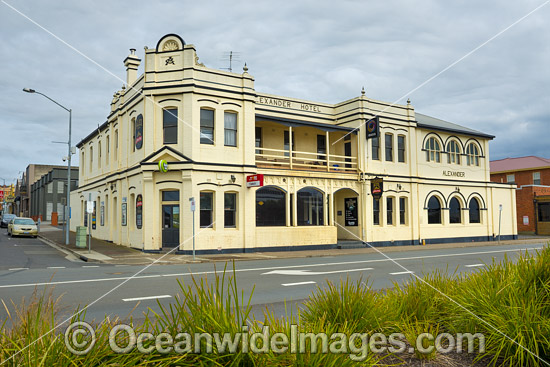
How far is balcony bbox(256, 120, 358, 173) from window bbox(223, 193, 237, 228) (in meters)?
2.91

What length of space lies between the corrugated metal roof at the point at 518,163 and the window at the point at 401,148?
25.0 m

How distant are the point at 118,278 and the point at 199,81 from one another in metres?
11.8

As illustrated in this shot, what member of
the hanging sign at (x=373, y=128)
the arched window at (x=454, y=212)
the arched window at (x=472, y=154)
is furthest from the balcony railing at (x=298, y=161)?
the arched window at (x=472, y=154)

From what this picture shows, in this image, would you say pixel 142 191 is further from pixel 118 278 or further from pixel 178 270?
pixel 118 278

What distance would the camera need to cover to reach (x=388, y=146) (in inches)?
1130

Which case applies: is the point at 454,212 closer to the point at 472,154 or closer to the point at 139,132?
the point at 472,154

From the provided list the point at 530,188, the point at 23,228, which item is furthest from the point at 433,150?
the point at 23,228

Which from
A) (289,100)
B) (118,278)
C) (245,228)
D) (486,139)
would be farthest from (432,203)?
(118,278)

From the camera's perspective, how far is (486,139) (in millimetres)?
34500

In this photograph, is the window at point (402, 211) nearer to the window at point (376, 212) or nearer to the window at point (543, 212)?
the window at point (376, 212)

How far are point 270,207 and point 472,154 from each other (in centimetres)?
1901

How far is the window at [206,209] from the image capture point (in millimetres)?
21047

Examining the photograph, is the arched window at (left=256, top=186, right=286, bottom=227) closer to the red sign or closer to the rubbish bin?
the red sign

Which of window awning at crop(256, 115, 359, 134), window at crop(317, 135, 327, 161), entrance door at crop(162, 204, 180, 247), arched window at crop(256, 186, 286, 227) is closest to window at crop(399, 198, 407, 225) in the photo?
window awning at crop(256, 115, 359, 134)
